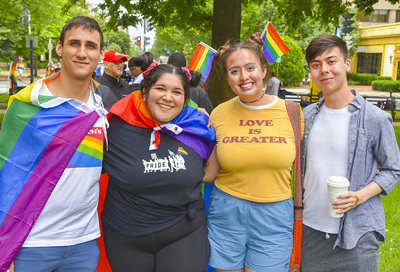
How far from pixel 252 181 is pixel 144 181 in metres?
0.76

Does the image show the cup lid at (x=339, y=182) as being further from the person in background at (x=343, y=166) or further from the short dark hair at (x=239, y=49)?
the short dark hair at (x=239, y=49)

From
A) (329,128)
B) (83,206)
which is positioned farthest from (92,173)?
(329,128)

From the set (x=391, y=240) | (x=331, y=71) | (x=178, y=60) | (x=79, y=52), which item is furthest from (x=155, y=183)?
(x=178, y=60)

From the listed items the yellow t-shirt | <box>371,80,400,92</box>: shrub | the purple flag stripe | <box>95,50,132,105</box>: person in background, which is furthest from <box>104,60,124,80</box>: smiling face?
<box>371,80,400,92</box>: shrub

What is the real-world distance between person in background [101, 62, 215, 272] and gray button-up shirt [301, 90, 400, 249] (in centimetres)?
99

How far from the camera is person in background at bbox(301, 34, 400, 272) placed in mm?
2494

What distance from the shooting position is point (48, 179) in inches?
93.4

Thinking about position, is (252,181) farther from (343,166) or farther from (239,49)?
(239,49)

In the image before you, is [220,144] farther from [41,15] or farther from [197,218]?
[41,15]

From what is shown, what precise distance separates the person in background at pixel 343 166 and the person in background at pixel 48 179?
4.82 feet

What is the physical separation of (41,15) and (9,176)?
12540mm

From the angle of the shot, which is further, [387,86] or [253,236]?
[387,86]

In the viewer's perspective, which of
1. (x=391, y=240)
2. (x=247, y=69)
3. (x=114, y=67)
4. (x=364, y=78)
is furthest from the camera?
(x=364, y=78)

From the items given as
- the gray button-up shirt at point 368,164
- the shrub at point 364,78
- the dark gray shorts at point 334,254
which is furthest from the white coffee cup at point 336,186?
the shrub at point 364,78
